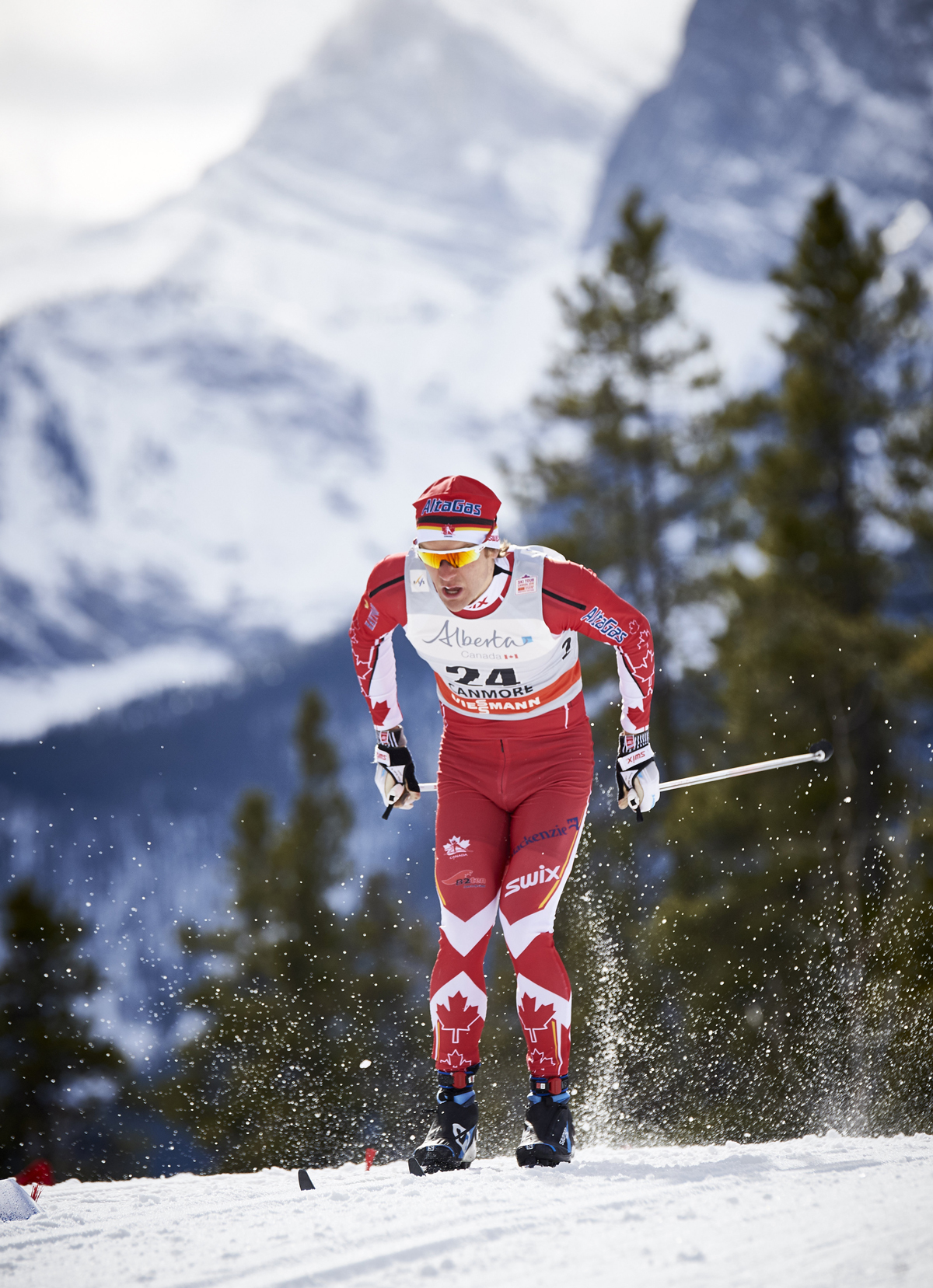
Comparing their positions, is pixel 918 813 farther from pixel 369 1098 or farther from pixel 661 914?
pixel 369 1098

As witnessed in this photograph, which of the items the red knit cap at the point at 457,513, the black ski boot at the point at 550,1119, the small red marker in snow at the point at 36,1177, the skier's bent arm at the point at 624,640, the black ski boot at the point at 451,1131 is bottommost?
the small red marker in snow at the point at 36,1177

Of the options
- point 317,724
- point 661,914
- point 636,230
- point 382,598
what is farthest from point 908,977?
point 317,724

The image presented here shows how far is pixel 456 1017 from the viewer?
3.93 meters

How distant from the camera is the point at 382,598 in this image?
14.3ft

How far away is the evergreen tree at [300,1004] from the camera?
46.5ft

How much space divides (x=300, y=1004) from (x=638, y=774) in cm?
1805

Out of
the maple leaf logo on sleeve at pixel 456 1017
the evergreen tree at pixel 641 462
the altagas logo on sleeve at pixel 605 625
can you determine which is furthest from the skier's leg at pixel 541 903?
the evergreen tree at pixel 641 462

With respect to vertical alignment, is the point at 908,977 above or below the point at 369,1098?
above

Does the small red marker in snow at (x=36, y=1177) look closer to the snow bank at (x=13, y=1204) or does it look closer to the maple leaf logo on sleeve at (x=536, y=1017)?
the snow bank at (x=13, y=1204)

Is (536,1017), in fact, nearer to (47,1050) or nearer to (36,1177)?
(36,1177)

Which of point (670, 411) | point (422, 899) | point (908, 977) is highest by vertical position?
point (670, 411)

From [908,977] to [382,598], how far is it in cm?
964

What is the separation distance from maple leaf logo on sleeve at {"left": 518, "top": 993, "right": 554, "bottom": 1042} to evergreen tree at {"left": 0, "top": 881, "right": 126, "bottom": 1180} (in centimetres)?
1475

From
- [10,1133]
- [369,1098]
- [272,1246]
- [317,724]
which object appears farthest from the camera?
[317,724]
